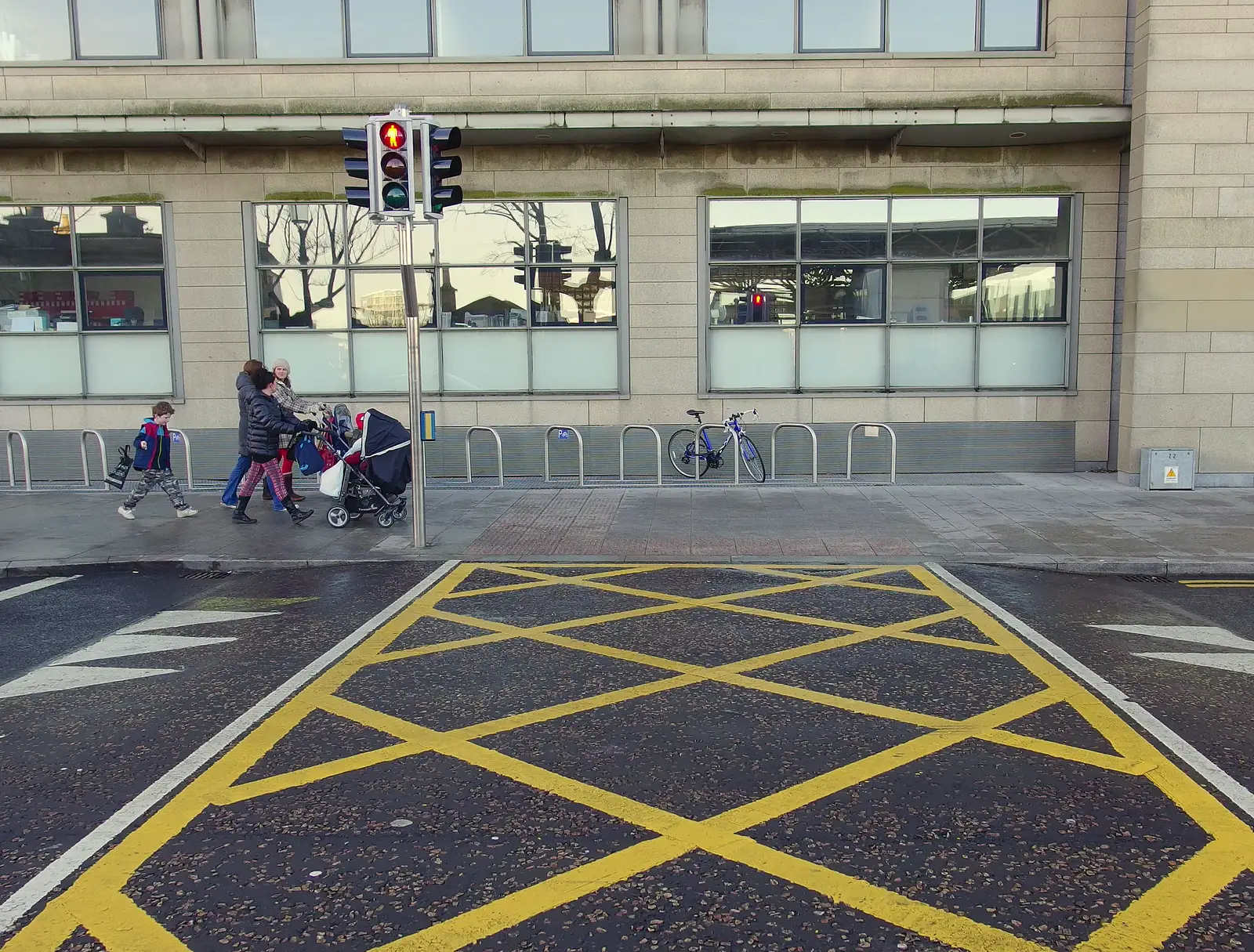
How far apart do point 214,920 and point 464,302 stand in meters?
13.2

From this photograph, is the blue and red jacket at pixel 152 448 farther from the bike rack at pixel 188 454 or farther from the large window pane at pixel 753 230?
the large window pane at pixel 753 230

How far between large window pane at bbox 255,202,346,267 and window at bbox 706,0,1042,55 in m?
6.13

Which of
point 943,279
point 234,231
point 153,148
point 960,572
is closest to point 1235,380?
point 943,279

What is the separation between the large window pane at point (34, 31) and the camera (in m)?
15.4

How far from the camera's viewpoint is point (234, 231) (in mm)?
15609

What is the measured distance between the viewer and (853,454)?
1562 centimetres

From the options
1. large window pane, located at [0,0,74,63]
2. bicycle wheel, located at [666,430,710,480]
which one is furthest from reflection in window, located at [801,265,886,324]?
large window pane, located at [0,0,74,63]

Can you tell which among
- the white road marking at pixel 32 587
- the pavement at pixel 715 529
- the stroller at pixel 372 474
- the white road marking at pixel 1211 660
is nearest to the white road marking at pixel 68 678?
the white road marking at pixel 32 587

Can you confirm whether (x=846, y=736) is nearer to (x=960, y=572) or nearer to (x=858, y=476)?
(x=960, y=572)

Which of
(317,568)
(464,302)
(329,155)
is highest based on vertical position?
(329,155)

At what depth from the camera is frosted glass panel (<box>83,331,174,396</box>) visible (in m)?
15.9

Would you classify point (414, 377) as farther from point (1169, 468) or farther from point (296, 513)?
point (1169, 468)

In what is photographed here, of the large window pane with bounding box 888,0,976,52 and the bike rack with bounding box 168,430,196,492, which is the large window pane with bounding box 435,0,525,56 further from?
the bike rack with bounding box 168,430,196,492

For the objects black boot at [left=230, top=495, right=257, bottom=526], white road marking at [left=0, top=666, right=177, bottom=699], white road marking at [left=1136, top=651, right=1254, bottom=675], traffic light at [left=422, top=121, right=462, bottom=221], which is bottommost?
white road marking at [left=1136, top=651, right=1254, bottom=675]
